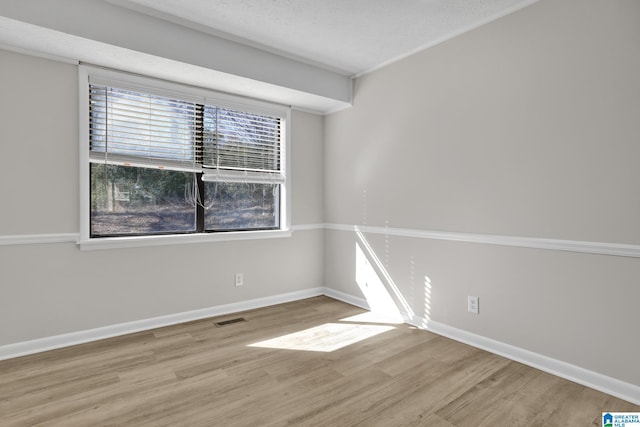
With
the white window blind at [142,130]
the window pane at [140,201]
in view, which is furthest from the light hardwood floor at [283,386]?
the white window blind at [142,130]

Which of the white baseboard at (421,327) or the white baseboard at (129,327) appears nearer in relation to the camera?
the white baseboard at (421,327)

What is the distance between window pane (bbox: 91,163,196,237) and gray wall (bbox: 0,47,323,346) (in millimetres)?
181

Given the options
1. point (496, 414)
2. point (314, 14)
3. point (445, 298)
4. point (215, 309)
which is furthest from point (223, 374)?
point (314, 14)

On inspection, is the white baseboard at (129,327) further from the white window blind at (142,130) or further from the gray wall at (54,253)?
the white window blind at (142,130)

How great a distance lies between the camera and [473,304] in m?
2.82

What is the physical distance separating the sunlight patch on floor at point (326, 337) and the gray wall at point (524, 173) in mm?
532

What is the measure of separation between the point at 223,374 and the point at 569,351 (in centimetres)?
233

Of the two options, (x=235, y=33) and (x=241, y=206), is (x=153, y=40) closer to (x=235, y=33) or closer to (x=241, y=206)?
(x=235, y=33)

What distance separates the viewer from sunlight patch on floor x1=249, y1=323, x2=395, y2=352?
279 centimetres

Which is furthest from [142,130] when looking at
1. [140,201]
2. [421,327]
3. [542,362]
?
[542,362]

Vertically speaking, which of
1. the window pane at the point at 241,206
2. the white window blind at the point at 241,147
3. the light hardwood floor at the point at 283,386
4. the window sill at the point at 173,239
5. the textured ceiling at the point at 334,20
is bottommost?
the light hardwood floor at the point at 283,386

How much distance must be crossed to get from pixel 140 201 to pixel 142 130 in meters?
Answer: 0.65

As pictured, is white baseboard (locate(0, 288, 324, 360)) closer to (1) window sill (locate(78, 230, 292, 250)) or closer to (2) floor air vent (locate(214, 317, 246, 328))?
(2) floor air vent (locate(214, 317, 246, 328))

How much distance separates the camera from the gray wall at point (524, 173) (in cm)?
210
